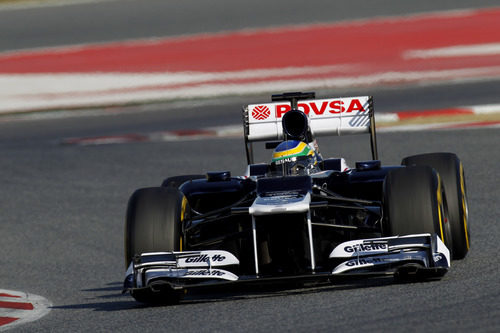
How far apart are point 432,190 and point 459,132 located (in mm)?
7484

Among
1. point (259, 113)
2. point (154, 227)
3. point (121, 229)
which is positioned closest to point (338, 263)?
point (154, 227)

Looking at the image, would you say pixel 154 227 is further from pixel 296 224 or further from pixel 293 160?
pixel 293 160

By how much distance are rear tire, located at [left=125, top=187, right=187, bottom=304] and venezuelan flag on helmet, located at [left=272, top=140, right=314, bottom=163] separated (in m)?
1.00

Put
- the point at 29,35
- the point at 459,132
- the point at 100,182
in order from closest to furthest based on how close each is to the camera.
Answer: the point at 100,182 → the point at 459,132 → the point at 29,35

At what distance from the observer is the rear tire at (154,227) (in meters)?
7.95

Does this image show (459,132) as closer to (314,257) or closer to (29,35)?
(314,257)

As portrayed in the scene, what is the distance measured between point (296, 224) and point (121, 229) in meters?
4.58

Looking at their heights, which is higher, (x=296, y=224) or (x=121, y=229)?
(x=121, y=229)

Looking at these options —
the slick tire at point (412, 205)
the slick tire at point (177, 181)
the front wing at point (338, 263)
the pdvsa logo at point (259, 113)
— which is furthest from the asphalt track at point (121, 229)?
the pdvsa logo at point (259, 113)

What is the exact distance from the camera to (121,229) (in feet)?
39.3

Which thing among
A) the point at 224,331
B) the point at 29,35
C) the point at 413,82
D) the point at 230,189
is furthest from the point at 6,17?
the point at 224,331

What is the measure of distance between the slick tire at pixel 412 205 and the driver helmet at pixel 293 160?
1.00 metres

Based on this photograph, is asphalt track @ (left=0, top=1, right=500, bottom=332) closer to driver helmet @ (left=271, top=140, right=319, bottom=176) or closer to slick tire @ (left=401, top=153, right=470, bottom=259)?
slick tire @ (left=401, top=153, right=470, bottom=259)

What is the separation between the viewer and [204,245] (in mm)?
8297
